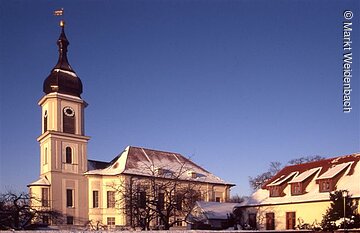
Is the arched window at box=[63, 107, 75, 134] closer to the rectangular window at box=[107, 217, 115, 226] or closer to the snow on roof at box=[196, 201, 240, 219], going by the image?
the rectangular window at box=[107, 217, 115, 226]

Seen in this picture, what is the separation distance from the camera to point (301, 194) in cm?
3866

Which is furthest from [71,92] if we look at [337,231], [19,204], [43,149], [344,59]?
[344,59]

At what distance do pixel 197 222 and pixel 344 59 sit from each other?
31.8 meters

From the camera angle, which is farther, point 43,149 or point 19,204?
point 43,149

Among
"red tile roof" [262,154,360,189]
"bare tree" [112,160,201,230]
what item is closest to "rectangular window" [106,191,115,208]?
"bare tree" [112,160,201,230]

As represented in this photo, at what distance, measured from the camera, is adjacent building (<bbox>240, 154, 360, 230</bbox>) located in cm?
3647

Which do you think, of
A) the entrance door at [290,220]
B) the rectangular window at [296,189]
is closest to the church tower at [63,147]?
the entrance door at [290,220]

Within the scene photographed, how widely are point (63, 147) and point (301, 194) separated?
29.6 m

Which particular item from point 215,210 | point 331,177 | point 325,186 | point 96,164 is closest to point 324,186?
point 325,186

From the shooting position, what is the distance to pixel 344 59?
57.0 ft

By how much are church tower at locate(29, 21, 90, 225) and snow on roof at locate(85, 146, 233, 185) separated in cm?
255

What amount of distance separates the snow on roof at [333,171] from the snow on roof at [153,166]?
19640 millimetres

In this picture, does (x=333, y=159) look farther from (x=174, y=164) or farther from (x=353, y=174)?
(x=174, y=164)

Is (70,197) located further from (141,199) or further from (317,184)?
(317,184)
